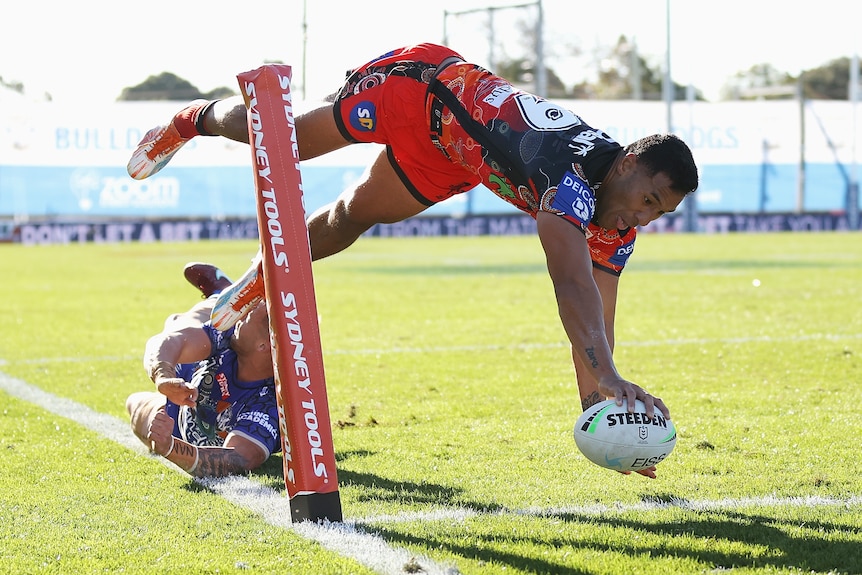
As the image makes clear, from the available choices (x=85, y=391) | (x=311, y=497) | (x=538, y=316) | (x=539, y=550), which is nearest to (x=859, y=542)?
(x=539, y=550)

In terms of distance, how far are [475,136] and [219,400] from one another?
1778 mm

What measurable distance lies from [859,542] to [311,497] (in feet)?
6.07

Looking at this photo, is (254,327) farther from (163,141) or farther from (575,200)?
(575,200)

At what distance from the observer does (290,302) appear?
13.4 feet

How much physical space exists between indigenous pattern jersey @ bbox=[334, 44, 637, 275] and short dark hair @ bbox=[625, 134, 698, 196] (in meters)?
0.14

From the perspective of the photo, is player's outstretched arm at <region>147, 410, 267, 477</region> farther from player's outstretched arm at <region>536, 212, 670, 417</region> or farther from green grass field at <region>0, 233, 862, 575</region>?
player's outstretched arm at <region>536, 212, 670, 417</region>

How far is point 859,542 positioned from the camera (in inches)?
151

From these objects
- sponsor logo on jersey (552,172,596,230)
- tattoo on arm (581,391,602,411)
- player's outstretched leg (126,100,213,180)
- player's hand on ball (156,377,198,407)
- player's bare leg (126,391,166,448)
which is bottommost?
player's bare leg (126,391,166,448)

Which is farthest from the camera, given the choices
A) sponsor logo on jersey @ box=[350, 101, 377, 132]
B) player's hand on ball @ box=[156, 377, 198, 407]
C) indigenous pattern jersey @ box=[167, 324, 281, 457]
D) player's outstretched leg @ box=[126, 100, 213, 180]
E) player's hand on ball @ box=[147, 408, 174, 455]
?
player's outstretched leg @ box=[126, 100, 213, 180]

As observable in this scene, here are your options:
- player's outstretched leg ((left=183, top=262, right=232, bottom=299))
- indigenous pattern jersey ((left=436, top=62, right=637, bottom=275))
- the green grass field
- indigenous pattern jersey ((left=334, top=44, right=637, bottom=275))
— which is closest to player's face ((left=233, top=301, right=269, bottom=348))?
the green grass field

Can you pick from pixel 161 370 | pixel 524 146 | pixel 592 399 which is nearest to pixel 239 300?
pixel 161 370

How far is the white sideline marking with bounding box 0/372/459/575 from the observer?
3.57 m

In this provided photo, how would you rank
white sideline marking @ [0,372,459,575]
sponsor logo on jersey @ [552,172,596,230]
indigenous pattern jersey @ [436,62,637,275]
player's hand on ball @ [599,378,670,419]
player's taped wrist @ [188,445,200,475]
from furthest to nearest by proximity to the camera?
1. player's taped wrist @ [188,445,200,475]
2. indigenous pattern jersey @ [436,62,637,275]
3. sponsor logo on jersey @ [552,172,596,230]
4. player's hand on ball @ [599,378,670,419]
5. white sideline marking @ [0,372,459,575]

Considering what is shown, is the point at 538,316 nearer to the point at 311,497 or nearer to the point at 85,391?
the point at 85,391
